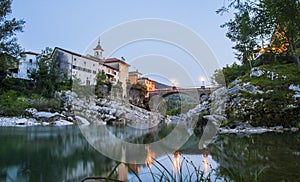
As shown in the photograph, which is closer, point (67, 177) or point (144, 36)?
point (67, 177)

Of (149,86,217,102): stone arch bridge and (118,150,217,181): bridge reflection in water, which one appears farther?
(149,86,217,102): stone arch bridge

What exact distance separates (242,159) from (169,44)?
9.71 m

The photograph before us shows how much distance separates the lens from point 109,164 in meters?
4.20

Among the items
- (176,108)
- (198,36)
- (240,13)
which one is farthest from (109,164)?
(176,108)

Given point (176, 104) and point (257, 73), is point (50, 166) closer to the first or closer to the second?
point (257, 73)

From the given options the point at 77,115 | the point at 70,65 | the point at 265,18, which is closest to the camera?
the point at 265,18

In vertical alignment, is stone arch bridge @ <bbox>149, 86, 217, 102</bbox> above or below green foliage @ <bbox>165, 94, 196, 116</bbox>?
above

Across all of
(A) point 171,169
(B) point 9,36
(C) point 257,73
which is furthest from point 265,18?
(B) point 9,36

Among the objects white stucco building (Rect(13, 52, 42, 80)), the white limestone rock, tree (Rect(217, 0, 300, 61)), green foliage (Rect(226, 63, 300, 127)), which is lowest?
green foliage (Rect(226, 63, 300, 127))

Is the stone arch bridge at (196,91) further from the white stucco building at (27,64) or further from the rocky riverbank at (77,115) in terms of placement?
the white stucco building at (27,64)

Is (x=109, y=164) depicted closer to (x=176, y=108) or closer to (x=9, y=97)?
(x=9, y=97)

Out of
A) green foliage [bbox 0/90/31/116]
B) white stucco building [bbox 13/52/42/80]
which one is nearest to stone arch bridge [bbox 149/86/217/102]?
white stucco building [bbox 13/52/42/80]

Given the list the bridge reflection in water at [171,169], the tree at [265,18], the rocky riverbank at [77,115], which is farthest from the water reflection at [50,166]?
the rocky riverbank at [77,115]

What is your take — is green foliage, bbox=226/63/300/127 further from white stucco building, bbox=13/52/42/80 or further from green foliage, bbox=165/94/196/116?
green foliage, bbox=165/94/196/116
